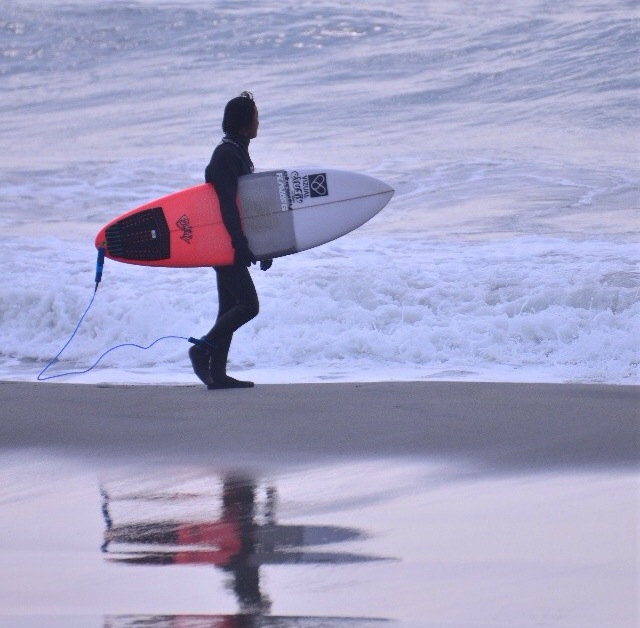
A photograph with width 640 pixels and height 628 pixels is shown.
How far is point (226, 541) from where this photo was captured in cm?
291

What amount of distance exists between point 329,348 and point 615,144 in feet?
27.2

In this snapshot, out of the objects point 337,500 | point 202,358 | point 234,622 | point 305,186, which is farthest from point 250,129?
point 234,622

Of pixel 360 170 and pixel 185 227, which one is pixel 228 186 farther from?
pixel 360 170

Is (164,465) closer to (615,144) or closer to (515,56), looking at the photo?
(615,144)

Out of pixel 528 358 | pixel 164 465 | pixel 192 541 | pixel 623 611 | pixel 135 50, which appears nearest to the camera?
pixel 623 611

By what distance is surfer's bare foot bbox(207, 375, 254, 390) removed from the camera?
16.8 feet

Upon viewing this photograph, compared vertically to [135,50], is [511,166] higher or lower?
lower

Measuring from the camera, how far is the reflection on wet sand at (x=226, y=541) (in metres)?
2.33

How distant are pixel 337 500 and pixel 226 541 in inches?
19.4

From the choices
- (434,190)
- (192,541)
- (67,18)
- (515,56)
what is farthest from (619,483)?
(67,18)

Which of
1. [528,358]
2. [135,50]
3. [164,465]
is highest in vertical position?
[135,50]

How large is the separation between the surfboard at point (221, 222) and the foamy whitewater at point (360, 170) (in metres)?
0.72

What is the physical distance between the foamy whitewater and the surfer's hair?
54.6 inches

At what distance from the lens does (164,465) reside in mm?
3816
